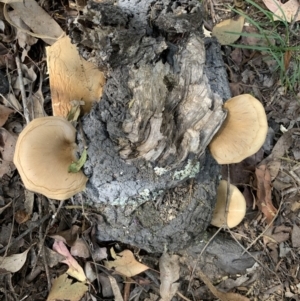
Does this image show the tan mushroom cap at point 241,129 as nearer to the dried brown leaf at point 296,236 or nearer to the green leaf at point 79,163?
the green leaf at point 79,163

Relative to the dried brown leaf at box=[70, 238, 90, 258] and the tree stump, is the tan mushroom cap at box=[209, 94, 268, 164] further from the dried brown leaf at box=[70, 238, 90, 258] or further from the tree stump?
the dried brown leaf at box=[70, 238, 90, 258]

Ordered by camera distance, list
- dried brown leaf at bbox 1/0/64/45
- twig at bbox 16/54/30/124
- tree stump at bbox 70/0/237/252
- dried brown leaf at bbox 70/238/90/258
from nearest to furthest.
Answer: tree stump at bbox 70/0/237/252 < dried brown leaf at bbox 70/238/90/258 < twig at bbox 16/54/30/124 < dried brown leaf at bbox 1/0/64/45

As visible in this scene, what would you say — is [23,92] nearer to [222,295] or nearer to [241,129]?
[241,129]

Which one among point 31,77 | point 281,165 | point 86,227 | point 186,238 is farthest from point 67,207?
point 281,165

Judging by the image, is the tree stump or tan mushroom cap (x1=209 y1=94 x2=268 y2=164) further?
tan mushroom cap (x1=209 y1=94 x2=268 y2=164)

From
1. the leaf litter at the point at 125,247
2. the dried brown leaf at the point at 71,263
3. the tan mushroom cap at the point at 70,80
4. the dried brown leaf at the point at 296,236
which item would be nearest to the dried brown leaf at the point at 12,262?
the leaf litter at the point at 125,247

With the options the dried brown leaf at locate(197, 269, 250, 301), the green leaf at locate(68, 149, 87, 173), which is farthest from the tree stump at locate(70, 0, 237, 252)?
the dried brown leaf at locate(197, 269, 250, 301)
